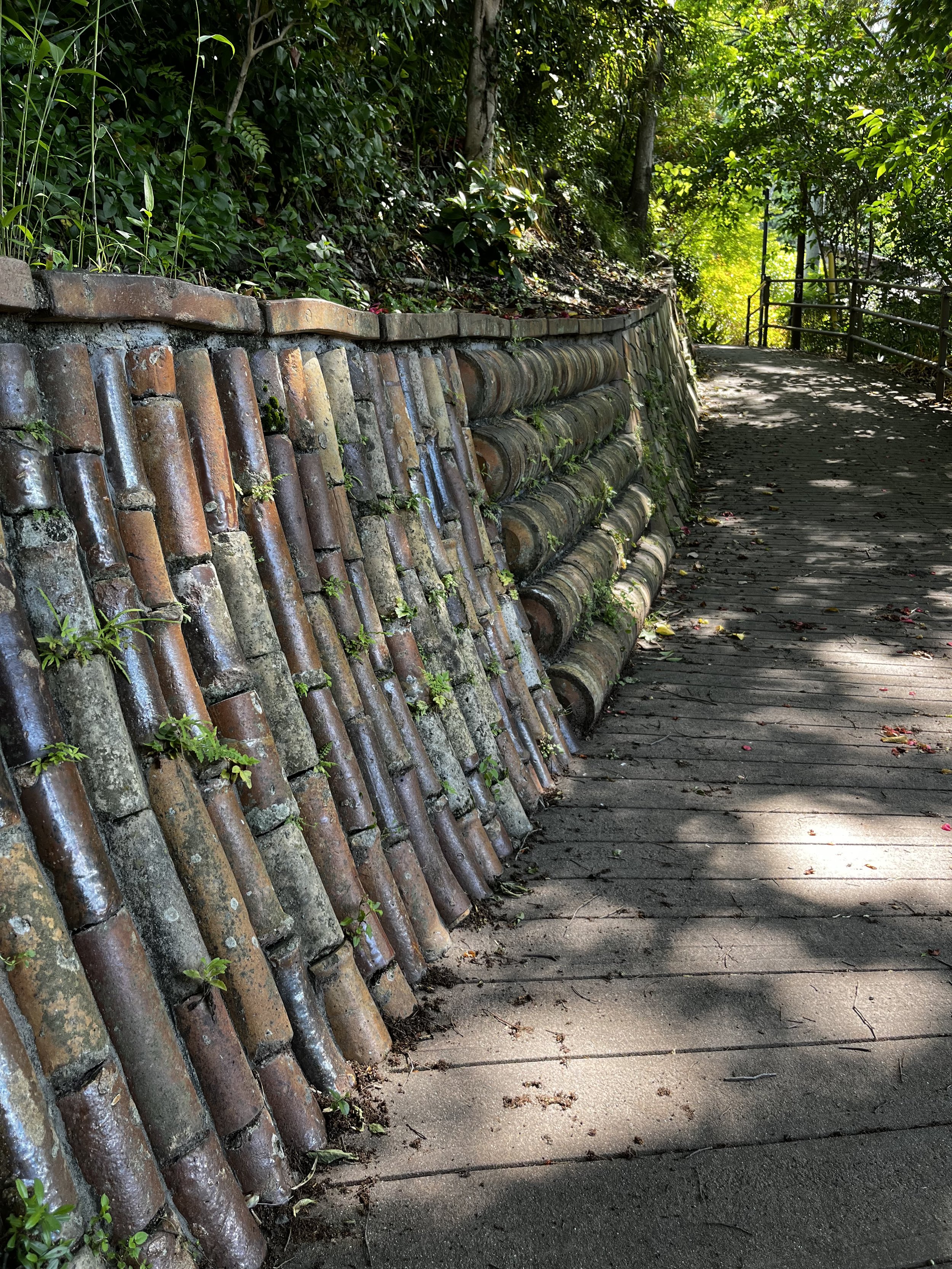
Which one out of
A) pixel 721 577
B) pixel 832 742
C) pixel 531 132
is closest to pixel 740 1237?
pixel 832 742

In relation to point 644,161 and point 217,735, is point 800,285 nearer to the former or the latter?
point 644,161

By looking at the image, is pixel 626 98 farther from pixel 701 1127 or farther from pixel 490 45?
pixel 701 1127

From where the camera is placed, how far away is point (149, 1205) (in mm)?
1385

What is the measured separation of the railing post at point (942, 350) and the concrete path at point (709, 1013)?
22.1ft

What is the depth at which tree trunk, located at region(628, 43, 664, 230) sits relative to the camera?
404 inches

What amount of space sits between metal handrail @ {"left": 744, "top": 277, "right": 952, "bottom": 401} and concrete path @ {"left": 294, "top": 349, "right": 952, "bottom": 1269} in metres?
6.81

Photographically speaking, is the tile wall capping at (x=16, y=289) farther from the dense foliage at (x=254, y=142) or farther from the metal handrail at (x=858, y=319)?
the metal handrail at (x=858, y=319)

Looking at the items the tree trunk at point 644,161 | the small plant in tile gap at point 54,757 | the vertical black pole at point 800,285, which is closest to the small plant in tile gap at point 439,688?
the small plant in tile gap at point 54,757

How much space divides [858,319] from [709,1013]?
12.9m

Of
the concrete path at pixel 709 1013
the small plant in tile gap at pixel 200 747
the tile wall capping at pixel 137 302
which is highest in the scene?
the tile wall capping at pixel 137 302

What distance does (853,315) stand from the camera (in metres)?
13.3

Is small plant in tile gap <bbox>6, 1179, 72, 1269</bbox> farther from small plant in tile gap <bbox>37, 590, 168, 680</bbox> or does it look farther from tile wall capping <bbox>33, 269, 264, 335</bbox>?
tile wall capping <bbox>33, 269, 264, 335</bbox>

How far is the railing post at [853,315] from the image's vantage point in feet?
43.0

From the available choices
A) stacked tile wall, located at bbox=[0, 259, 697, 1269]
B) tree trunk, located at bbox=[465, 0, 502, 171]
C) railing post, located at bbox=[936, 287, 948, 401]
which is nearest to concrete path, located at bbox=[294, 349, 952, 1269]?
stacked tile wall, located at bbox=[0, 259, 697, 1269]
